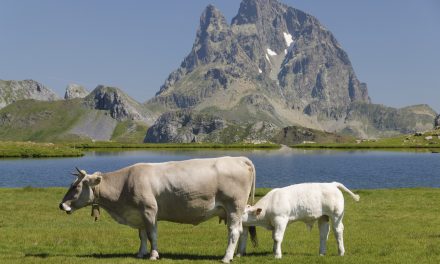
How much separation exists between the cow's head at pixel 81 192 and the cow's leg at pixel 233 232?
5.10 metres

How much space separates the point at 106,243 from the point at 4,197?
27.6 meters

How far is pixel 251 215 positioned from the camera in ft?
61.6

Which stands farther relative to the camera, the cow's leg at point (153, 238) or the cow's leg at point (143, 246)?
the cow's leg at point (143, 246)

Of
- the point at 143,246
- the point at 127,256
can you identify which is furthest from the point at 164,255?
the point at 127,256

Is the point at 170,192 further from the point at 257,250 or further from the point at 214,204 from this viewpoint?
the point at 257,250

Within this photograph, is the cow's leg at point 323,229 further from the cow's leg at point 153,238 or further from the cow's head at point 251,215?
the cow's leg at point 153,238

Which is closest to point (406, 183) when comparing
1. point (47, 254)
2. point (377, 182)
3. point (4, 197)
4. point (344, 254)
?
point (377, 182)

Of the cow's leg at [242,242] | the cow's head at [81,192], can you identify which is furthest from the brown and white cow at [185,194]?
the cow's leg at [242,242]

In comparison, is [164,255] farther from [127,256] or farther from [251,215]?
[251,215]

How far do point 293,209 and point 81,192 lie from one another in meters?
7.86

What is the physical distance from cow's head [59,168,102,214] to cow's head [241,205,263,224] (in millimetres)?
5492

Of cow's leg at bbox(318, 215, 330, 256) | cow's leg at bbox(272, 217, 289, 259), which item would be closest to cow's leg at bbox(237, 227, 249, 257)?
cow's leg at bbox(272, 217, 289, 259)

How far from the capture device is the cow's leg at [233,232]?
17.9m

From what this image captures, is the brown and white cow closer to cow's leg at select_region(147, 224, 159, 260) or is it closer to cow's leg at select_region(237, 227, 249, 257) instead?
cow's leg at select_region(147, 224, 159, 260)
